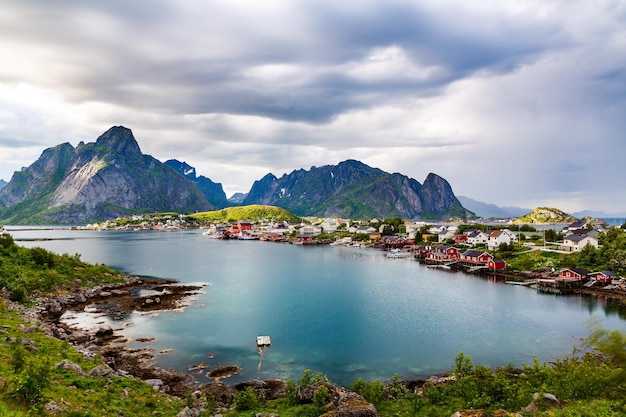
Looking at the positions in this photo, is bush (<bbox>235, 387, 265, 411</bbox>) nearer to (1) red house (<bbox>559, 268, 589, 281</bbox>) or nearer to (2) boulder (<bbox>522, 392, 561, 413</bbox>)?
(2) boulder (<bbox>522, 392, 561, 413</bbox>)

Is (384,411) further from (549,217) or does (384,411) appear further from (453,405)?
(549,217)

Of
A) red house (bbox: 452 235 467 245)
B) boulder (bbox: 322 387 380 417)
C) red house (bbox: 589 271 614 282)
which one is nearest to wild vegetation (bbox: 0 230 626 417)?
boulder (bbox: 322 387 380 417)

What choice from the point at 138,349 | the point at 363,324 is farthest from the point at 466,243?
the point at 138,349

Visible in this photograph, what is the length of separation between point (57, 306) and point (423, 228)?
101 m

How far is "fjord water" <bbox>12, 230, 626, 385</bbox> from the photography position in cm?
2533

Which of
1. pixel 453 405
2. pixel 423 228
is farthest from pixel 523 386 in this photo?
pixel 423 228

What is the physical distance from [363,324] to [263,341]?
33.7ft

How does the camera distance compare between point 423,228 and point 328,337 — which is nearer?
point 328,337

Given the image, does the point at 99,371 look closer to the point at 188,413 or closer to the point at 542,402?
the point at 188,413

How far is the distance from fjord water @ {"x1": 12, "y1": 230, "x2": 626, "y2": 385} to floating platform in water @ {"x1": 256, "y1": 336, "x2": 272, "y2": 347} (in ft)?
1.64

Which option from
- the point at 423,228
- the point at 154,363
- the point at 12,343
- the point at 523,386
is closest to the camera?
the point at 523,386

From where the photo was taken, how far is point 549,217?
197875 mm

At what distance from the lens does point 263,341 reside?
28.5m

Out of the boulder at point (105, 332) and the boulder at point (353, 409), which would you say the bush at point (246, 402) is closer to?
the boulder at point (353, 409)
